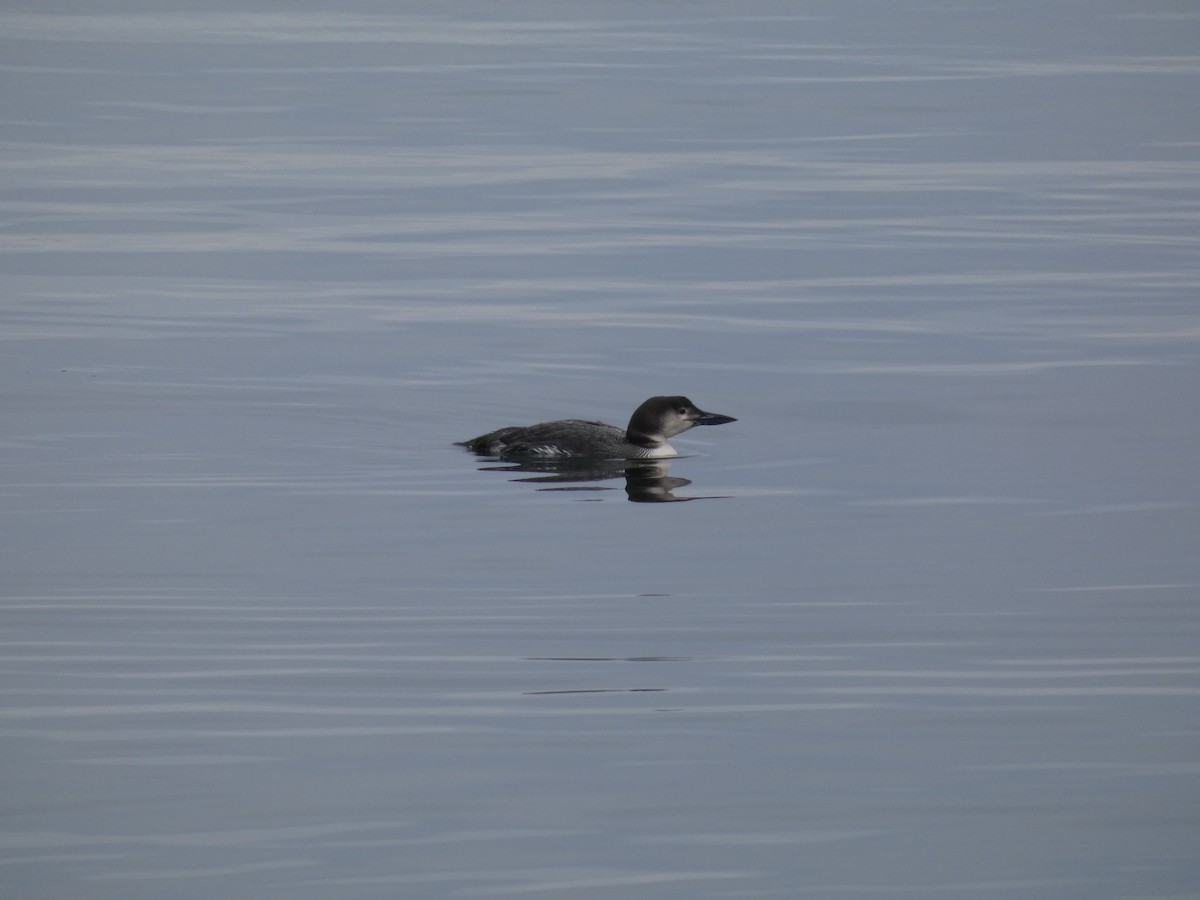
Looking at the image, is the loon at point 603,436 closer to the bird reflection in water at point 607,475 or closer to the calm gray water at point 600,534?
the bird reflection in water at point 607,475

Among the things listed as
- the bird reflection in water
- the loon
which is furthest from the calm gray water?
the loon

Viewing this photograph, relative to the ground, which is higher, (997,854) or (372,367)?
(372,367)

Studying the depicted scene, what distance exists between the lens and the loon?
1347 cm

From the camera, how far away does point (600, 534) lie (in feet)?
37.6

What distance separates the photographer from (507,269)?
21391 millimetres

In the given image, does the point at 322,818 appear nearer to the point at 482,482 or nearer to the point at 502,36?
the point at 482,482

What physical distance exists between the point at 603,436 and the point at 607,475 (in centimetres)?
32

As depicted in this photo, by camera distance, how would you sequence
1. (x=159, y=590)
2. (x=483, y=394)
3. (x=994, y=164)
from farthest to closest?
(x=994, y=164) < (x=483, y=394) < (x=159, y=590)

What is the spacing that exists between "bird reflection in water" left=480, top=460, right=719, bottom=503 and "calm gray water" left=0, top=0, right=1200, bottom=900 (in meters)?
0.05

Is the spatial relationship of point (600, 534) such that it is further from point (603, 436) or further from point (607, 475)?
point (603, 436)

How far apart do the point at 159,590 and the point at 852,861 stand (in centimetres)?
425

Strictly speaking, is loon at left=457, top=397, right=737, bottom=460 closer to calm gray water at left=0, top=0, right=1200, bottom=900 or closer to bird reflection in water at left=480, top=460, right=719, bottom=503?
bird reflection in water at left=480, top=460, right=719, bottom=503

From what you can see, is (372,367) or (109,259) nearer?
(372,367)

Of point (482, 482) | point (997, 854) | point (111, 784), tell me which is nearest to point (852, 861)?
point (997, 854)
